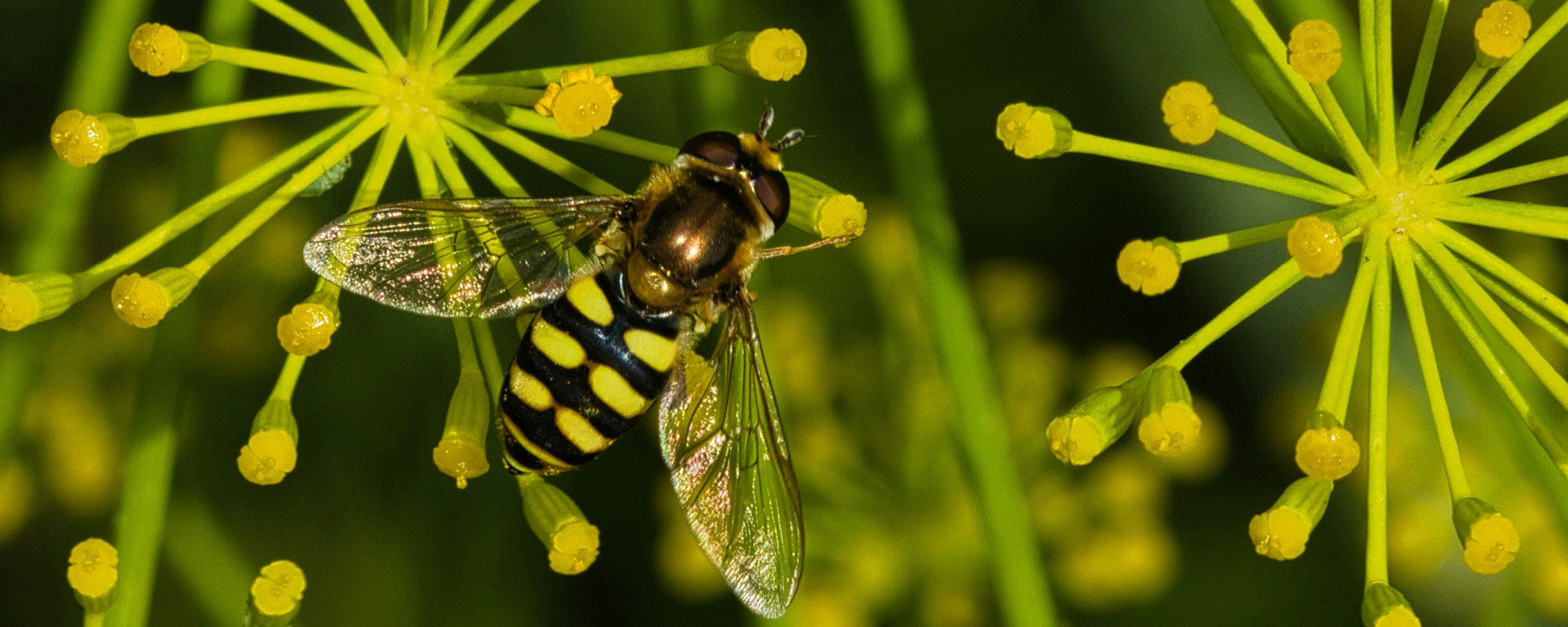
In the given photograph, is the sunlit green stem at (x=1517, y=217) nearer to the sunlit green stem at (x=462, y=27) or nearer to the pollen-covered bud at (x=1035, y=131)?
the pollen-covered bud at (x=1035, y=131)

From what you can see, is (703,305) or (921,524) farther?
(921,524)

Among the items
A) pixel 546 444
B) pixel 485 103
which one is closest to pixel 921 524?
pixel 546 444

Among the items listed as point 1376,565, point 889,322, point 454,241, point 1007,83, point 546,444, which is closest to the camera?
point 1376,565

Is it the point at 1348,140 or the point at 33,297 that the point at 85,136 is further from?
the point at 1348,140

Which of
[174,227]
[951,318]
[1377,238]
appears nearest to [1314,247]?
[1377,238]

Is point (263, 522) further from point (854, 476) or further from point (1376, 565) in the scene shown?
point (1376, 565)

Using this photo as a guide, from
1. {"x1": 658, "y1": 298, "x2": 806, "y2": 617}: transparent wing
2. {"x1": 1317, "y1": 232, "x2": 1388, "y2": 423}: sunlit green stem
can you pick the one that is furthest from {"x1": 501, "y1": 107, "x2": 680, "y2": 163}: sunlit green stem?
{"x1": 1317, "y1": 232, "x2": 1388, "y2": 423}: sunlit green stem
